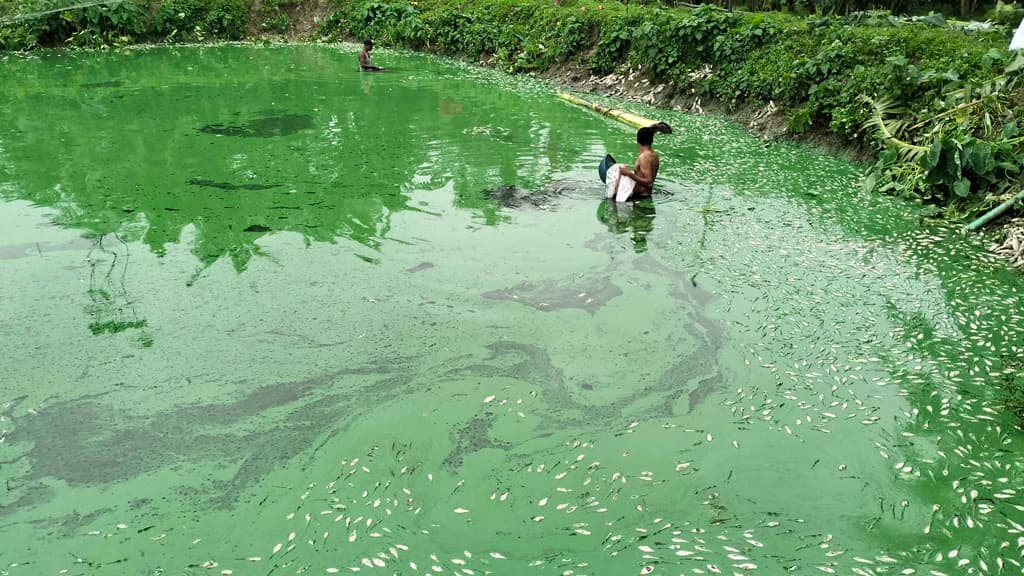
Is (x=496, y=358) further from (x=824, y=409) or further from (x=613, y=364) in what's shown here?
(x=824, y=409)

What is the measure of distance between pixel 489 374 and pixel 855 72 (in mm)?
7133

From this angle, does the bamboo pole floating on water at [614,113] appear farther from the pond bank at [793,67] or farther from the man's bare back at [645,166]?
the man's bare back at [645,166]

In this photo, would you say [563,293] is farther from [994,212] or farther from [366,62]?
[366,62]

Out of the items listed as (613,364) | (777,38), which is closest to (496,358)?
(613,364)

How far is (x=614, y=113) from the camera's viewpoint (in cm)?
1143

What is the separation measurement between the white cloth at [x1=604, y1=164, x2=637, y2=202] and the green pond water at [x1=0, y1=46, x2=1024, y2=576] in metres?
0.17

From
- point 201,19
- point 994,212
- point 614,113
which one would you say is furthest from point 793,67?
point 201,19

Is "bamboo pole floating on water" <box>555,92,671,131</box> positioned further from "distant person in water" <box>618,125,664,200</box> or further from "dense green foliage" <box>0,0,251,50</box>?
"dense green foliage" <box>0,0,251,50</box>

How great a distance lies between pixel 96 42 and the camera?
18.2 m

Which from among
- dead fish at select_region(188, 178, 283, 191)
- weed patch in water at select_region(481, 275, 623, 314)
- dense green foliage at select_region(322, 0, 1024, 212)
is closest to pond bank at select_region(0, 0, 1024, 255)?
dense green foliage at select_region(322, 0, 1024, 212)

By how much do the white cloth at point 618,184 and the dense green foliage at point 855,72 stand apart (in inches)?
104

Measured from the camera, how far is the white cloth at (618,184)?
7.54m

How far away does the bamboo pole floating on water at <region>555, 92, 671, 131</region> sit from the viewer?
10789 millimetres

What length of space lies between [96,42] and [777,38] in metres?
15.8
